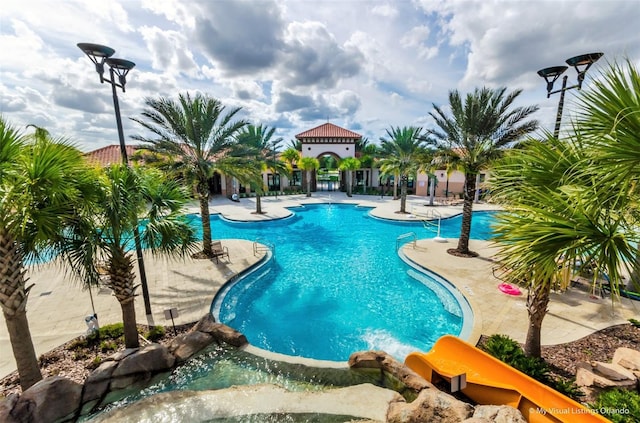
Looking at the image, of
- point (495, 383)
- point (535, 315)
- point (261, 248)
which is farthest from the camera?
point (261, 248)

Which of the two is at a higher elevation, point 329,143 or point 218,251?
point 329,143

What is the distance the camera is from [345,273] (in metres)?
13.5

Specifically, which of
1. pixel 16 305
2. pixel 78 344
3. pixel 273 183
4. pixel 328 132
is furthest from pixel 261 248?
pixel 328 132

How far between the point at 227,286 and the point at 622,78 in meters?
11.7

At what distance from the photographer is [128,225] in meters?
5.95

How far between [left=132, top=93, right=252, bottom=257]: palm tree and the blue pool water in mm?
4367

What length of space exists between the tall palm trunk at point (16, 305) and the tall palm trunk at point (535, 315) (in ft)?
33.4

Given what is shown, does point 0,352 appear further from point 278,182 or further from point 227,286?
point 278,182

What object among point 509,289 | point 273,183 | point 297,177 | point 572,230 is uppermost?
point 572,230

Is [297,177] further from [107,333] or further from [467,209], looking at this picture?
[107,333]

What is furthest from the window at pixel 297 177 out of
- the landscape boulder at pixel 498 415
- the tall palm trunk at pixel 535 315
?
the landscape boulder at pixel 498 415

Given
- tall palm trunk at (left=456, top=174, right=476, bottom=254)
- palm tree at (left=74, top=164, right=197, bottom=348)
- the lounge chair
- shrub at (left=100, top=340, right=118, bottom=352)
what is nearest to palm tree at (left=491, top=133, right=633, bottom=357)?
palm tree at (left=74, top=164, right=197, bottom=348)

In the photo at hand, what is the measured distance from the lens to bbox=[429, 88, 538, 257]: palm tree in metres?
12.6

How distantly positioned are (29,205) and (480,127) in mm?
15796
